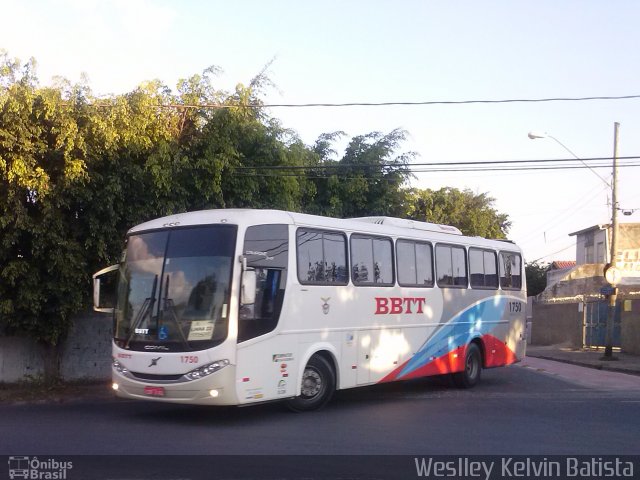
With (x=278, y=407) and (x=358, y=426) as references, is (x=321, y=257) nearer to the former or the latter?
(x=278, y=407)

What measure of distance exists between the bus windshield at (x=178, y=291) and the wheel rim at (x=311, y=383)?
2173 millimetres

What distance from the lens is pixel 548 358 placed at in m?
28.3

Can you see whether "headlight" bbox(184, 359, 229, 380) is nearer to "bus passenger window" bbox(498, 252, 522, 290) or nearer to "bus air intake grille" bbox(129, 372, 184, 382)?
"bus air intake grille" bbox(129, 372, 184, 382)

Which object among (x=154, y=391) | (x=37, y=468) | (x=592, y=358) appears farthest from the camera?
(x=592, y=358)

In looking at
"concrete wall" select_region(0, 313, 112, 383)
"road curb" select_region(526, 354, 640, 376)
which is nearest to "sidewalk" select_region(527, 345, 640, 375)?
"road curb" select_region(526, 354, 640, 376)

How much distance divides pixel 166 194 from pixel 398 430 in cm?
794

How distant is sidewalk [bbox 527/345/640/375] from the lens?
74.5 feet

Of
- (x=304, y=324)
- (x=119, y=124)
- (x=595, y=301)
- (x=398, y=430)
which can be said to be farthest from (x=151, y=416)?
(x=595, y=301)

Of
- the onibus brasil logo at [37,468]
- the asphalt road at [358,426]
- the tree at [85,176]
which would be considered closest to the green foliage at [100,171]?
the tree at [85,176]

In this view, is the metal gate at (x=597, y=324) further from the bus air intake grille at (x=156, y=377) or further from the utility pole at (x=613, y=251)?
the bus air intake grille at (x=156, y=377)

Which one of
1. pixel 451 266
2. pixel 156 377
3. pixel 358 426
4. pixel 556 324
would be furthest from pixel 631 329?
pixel 156 377

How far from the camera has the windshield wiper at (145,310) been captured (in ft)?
38.6

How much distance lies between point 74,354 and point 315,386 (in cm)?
763

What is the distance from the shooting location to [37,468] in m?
8.46
